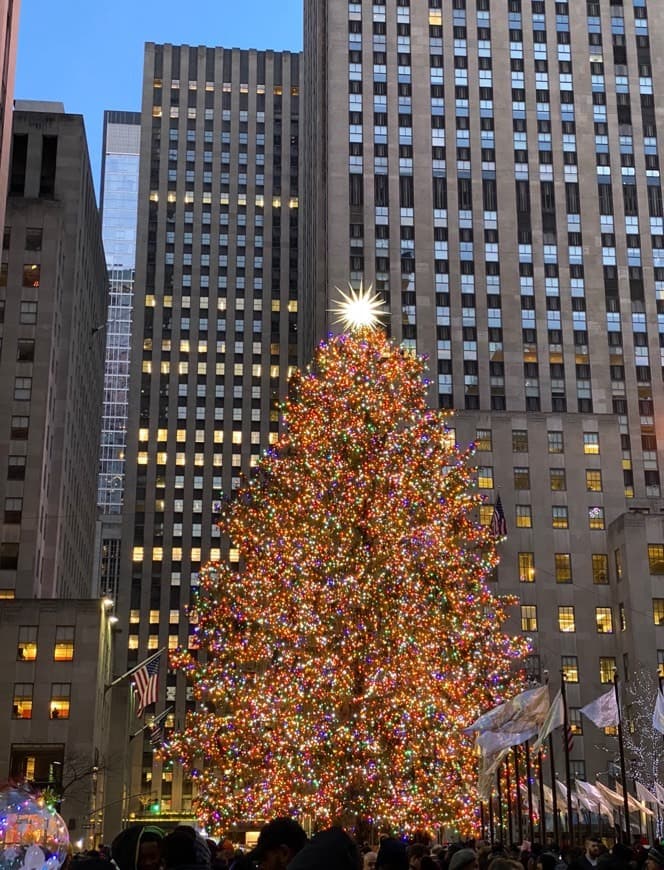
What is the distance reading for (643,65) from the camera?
332 ft

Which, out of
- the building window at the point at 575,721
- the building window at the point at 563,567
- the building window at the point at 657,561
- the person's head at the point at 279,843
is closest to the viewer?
the person's head at the point at 279,843

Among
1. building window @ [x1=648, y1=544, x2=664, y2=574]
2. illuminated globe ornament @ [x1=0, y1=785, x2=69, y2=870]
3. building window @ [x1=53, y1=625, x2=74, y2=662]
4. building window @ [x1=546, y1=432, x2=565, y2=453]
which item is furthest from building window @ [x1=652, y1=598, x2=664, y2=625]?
illuminated globe ornament @ [x1=0, y1=785, x2=69, y2=870]

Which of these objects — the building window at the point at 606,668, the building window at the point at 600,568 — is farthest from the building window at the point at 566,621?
the building window at the point at 600,568

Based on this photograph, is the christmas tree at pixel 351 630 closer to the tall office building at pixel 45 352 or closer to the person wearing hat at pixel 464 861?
the person wearing hat at pixel 464 861

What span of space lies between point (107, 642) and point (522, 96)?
194 feet

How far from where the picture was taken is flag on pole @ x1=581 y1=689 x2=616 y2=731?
77.7ft

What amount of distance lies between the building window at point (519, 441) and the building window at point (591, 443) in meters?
4.25

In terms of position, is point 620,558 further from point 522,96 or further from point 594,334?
point 522,96

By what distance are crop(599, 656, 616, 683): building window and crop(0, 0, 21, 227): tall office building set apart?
47971 mm

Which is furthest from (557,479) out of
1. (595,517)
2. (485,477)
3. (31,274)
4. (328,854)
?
(328,854)

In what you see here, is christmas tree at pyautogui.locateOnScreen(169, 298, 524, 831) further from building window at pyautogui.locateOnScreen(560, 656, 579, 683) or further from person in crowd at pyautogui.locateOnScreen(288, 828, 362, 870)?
building window at pyautogui.locateOnScreen(560, 656, 579, 683)

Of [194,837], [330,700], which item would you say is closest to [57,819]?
[194,837]

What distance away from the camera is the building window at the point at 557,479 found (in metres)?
81.1

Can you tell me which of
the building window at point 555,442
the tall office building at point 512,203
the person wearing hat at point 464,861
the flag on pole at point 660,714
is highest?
the tall office building at point 512,203
